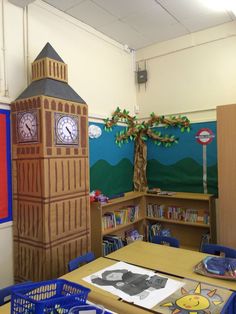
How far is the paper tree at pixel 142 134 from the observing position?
4219 millimetres

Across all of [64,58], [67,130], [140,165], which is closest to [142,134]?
[140,165]

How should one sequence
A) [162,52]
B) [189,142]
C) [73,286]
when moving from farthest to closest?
1. [162,52]
2. [189,142]
3. [73,286]

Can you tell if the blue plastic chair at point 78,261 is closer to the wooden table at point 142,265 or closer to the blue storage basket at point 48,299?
the wooden table at point 142,265

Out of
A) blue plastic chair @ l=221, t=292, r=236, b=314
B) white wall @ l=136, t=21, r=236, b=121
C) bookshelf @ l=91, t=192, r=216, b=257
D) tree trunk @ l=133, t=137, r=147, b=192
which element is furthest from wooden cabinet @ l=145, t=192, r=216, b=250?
blue plastic chair @ l=221, t=292, r=236, b=314

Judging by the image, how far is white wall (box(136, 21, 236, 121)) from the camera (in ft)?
12.6

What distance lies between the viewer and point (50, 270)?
252 centimetres

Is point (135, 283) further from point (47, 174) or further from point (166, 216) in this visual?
point (166, 216)

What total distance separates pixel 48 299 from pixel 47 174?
4.51 ft

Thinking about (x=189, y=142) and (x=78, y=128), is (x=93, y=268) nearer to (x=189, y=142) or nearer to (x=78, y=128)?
(x=78, y=128)

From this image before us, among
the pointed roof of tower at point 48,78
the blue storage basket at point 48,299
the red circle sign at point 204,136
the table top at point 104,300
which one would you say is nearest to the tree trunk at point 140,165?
the red circle sign at point 204,136

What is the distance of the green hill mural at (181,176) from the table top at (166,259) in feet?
5.57

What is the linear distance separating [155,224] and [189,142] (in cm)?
145

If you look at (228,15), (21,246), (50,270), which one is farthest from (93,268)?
(228,15)

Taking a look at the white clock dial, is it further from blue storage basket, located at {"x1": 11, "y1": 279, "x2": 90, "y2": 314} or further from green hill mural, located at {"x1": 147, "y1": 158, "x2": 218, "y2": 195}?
green hill mural, located at {"x1": 147, "y1": 158, "x2": 218, "y2": 195}
